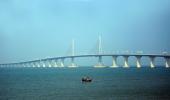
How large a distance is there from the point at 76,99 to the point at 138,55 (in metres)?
98.5

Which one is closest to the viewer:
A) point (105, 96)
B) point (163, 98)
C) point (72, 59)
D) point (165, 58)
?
point (163, 98)

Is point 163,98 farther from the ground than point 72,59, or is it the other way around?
point 163,98

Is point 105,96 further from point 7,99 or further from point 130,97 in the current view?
point 7,99

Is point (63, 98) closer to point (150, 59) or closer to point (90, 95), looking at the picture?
point (90, 95)

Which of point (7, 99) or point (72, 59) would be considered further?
point (72, 59)

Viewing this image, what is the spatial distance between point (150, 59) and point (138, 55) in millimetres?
6512

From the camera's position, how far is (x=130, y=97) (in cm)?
5162

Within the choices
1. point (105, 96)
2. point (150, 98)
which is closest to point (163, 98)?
point (150, 98)

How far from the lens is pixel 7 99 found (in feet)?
167

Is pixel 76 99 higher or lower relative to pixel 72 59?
higher

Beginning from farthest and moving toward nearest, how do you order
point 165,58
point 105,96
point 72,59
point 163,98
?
point 72,59, point 165,58, point 105,96, point 163,98

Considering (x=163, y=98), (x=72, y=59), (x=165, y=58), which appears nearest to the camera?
(x=163, y=98)

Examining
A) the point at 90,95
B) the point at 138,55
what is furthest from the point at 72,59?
the point at 90,95

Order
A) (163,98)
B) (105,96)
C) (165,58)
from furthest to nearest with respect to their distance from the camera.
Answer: (165,58), (105,96), (163,98)
